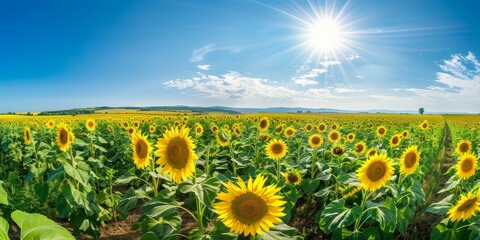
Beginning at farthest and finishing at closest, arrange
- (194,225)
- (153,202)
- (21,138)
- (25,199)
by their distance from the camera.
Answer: (21,138), (194,225), (25,199), (153,202)

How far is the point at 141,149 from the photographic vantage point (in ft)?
12.9

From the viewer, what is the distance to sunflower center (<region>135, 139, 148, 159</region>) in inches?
154

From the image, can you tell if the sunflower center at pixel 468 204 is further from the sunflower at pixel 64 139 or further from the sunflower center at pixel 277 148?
the sunflower at pixel 64 139

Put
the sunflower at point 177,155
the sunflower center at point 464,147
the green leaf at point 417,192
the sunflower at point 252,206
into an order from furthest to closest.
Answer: the sunflower center at point 464,147 < the green leaf at point 417,192 < the sunflower at point 177,155 < the sunflower at point 252,206

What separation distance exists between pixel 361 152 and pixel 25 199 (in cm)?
639

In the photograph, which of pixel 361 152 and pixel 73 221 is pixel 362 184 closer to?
pixel 361 152

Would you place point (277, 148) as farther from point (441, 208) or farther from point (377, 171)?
point (441, 208)

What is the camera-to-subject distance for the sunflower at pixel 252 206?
97.0 inches

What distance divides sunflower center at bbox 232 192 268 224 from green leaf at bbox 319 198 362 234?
1.59 meters

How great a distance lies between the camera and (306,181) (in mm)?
6160

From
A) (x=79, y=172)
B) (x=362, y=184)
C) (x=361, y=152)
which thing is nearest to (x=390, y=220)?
(x=362, y=184)

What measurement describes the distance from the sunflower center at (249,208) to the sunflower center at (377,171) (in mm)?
2006

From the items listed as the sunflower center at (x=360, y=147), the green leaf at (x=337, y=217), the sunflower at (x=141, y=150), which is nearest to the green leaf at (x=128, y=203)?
the sunflower at (x=141, y=150)

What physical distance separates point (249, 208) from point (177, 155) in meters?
1.00
